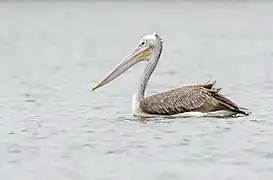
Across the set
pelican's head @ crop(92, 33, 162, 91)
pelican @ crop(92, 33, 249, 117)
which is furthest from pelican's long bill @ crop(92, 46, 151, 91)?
pelican @ crop(92, 33, 249, 117)

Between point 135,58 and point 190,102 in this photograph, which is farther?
point 135,58

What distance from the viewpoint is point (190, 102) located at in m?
11.8

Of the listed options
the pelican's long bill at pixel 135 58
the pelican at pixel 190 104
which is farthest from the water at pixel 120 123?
the pelican's long bill at pixel 135 58

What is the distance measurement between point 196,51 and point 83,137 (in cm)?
1402

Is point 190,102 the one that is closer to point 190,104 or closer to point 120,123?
point 190,104

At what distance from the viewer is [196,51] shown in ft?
80.9

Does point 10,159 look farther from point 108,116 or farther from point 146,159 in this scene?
point 108,116

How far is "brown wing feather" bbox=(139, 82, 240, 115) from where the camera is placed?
11727 mm

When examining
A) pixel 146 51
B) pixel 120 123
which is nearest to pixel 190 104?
pixel 120 123

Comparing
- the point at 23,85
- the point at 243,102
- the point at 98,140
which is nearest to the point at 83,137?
the point at 98,140

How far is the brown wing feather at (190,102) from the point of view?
1173 centimetres

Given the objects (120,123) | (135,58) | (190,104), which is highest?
(135,58)

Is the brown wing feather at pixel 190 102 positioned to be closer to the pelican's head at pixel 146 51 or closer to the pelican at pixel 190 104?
the pelican at pixel 190 104

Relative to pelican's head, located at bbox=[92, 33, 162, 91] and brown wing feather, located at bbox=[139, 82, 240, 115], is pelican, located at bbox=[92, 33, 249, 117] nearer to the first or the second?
brown wing feather, located at bbox=[139, 82, 240, 115]
